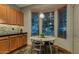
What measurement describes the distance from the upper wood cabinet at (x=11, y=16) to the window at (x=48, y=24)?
0.54 m

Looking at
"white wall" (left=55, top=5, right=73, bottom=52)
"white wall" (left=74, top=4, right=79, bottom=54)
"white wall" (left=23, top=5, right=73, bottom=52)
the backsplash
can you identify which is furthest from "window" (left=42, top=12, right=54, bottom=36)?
the backsplash

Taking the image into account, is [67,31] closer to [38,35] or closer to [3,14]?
[38,35]

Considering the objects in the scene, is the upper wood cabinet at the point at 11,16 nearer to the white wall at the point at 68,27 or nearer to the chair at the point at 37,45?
the white wall at the point at 68,27

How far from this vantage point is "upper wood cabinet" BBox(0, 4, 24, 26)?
3098 mm

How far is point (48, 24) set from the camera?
9.89 feet

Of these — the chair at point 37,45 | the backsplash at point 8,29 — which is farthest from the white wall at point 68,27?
the backsplash at point 8,29

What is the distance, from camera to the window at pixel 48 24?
9.67 feet

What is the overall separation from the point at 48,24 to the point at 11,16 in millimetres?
1078

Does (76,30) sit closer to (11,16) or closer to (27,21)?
(27,21)

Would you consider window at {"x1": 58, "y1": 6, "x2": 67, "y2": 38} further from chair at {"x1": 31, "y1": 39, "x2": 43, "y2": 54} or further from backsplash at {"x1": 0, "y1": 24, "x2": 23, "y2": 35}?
backsplash at {"x1": 0, "y1": 24, "x2": 23, "y2": 35}

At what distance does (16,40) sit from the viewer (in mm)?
3559

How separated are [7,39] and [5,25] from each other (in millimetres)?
537

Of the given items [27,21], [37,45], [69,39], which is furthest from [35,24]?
[69,39]
